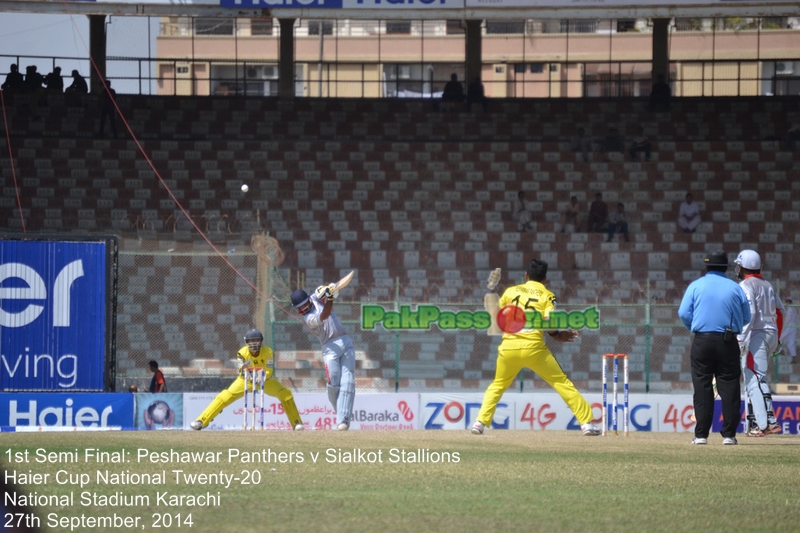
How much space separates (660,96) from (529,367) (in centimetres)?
1951

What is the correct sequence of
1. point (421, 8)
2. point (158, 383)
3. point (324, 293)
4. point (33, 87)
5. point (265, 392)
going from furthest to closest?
point (33, 87) → point (421, 8) → point (158, 383) → point (265, 392) → point (324, 293)

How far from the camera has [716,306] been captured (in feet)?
32.5

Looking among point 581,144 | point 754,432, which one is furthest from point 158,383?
point 581,144

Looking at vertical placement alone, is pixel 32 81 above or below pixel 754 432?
above

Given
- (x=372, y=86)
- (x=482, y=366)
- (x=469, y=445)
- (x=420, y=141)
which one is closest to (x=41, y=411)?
(x=482, y=366)

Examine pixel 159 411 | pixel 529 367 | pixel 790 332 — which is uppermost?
pixel 529 367

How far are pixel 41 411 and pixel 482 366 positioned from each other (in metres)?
7.60

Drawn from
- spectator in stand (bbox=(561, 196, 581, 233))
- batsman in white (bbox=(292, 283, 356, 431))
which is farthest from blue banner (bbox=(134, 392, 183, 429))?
spectator in stand (bbox=(561, 196, 581, 233))

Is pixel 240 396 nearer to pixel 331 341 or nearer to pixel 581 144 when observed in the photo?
pixel 331 341

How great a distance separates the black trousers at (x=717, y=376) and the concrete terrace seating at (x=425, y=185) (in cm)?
1225

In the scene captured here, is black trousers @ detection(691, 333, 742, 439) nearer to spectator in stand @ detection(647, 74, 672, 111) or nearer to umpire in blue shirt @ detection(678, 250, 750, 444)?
umpire in blue shirt @ detection(678, 250, 750, 444)

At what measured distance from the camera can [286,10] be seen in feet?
75.2

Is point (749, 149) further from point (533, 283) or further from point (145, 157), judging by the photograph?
point (533, 283)

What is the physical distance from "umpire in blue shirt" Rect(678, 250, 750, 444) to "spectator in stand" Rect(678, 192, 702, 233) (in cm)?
1636
